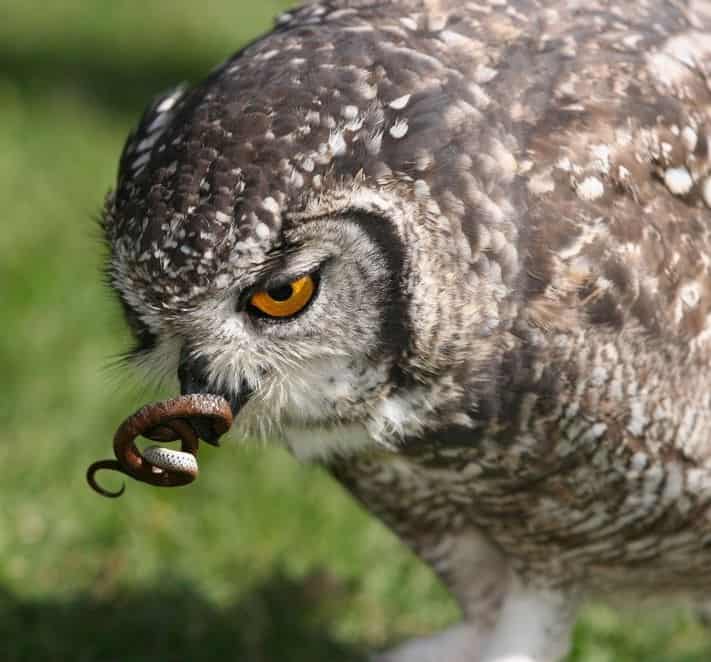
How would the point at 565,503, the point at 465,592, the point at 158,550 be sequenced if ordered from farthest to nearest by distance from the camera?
the point at 158,550, the point at 465,592, the point at 565,503

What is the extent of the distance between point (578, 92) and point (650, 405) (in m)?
0.68

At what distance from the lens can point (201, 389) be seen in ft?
9.42

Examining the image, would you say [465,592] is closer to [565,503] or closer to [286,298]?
[565,503]

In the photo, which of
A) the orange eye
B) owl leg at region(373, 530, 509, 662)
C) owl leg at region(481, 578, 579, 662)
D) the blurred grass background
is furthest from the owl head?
owl leg at region(481, 578, 579, 662)

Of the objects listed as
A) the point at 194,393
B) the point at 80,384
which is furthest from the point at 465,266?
the point at 80,384

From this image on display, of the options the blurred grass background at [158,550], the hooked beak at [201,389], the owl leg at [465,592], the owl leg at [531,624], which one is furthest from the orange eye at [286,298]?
the owl leg at [531,624]

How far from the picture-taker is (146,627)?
4.20 metres

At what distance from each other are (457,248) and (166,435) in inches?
27.3

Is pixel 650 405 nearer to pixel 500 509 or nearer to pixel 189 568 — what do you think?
pixel 500 509

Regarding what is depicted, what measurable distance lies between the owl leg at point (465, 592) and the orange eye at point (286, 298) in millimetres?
1120

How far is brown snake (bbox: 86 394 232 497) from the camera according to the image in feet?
9.18

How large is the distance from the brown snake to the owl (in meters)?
0.07

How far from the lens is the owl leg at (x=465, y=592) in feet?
12.2

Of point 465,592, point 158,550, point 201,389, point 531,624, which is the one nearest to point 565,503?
point 531,624
